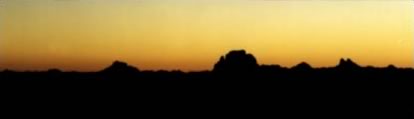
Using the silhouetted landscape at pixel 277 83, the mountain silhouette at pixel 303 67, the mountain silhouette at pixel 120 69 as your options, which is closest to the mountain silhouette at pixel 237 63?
the silhouetted landscape at pixel 277 83

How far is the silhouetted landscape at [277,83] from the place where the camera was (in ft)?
161

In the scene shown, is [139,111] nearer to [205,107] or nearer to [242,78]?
[205,107]

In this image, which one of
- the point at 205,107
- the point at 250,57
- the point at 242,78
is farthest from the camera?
the point at 250,57

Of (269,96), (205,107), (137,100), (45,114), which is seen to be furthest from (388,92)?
(45,114)

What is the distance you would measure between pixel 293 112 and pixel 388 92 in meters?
16.1

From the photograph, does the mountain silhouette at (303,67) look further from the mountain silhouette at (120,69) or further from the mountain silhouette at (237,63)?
the mountain silhouette at (120,69)

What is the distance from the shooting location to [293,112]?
4538 centimetres

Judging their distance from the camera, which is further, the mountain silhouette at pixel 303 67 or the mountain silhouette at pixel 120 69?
the mountain silhouette at pixel 303 67

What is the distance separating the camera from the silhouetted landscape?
49.0m

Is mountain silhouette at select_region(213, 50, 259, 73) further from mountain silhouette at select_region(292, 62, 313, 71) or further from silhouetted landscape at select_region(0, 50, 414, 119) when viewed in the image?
mountain silhouette at select_region(292, 62, 313, 71)

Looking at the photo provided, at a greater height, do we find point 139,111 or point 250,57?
point 250,57

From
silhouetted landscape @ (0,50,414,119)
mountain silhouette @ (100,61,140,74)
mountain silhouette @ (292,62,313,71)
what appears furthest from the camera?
mountain silhouette @ (292,62,313,71)

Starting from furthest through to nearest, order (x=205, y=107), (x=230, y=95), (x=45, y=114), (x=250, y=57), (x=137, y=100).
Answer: (x=250, y=57), (x=230, y=95), (x=137, y=100), (x=205, y=107), (x=45, y=114)

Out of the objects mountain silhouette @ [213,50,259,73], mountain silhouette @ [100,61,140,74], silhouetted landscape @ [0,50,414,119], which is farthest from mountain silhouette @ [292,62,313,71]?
mountain silhouette @ [100,61,140,74]
